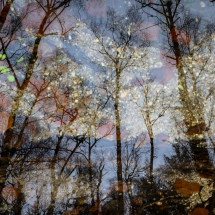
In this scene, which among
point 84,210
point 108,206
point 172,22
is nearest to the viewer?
point 172,22

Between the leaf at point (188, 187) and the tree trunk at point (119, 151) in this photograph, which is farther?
the tree trunk at point (119, 151)

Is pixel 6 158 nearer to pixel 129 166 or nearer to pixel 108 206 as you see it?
pixel 129 166

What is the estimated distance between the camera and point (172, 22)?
22.4ft

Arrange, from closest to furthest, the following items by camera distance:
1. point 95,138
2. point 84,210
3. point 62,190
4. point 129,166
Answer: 1. point 62,190
2. point 95,138
3. point 129,166
4. point 84,210

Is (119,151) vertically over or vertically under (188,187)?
over

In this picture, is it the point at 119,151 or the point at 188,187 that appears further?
the point at 119,151

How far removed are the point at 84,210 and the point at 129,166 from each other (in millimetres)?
7287

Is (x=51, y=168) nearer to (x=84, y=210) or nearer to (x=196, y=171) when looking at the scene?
(x=196, y=171)

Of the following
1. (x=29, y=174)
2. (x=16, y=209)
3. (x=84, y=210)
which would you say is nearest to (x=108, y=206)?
(x=84, y=210)

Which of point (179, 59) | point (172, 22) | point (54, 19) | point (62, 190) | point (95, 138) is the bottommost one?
point (62, 190)

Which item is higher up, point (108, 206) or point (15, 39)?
point (15, 39)

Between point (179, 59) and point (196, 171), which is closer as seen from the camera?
point (196, 171)

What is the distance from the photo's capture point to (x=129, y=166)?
13.8 meters

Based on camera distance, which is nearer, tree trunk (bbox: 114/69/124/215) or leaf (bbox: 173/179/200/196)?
leaf (bbox: 173/179/200/196)
